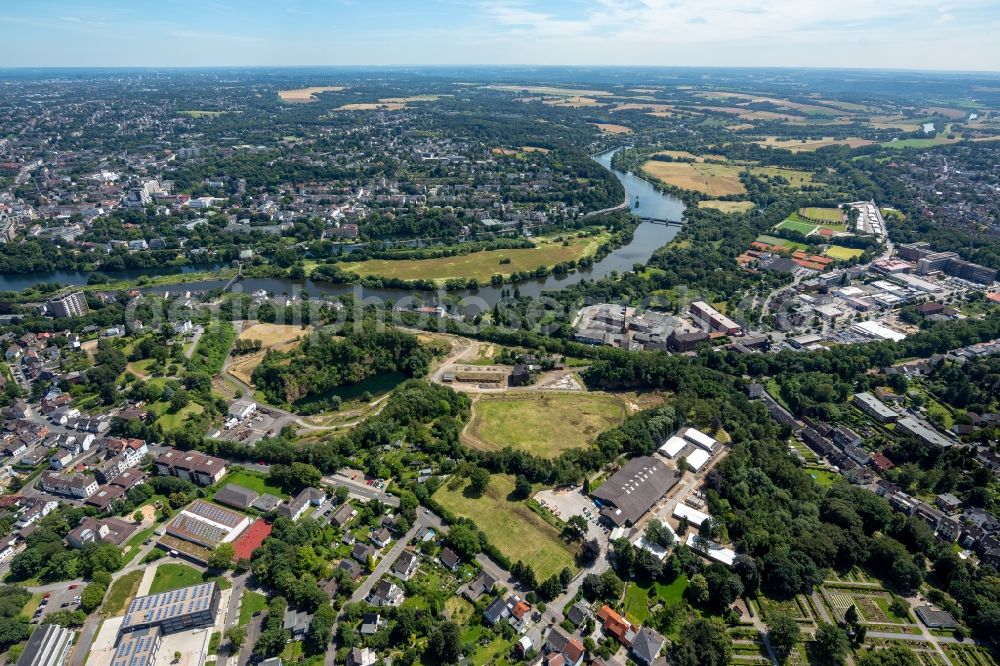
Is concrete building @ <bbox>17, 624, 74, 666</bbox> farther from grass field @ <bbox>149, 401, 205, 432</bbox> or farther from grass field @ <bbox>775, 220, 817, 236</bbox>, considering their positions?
grass field @ <bbox>775, 220, 817, 236</bbox>

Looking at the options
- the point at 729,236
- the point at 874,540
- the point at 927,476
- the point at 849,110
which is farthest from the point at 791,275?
the point at 849,110

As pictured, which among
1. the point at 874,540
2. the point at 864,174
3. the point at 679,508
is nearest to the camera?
the point at 874,540

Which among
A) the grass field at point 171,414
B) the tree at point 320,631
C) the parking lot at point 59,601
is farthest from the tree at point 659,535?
the grass field at point 171,414

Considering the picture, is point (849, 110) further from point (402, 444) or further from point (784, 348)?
point (402, 444)

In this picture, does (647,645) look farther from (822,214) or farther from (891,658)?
(822,214)

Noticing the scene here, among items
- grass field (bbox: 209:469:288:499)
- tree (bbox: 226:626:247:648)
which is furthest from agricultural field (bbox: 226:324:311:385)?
tree (bbox: 226:626:247:648)

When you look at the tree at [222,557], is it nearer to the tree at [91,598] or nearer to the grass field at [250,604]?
the grass field at [250,604]

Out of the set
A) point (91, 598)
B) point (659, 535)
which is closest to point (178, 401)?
point (91, 598)
